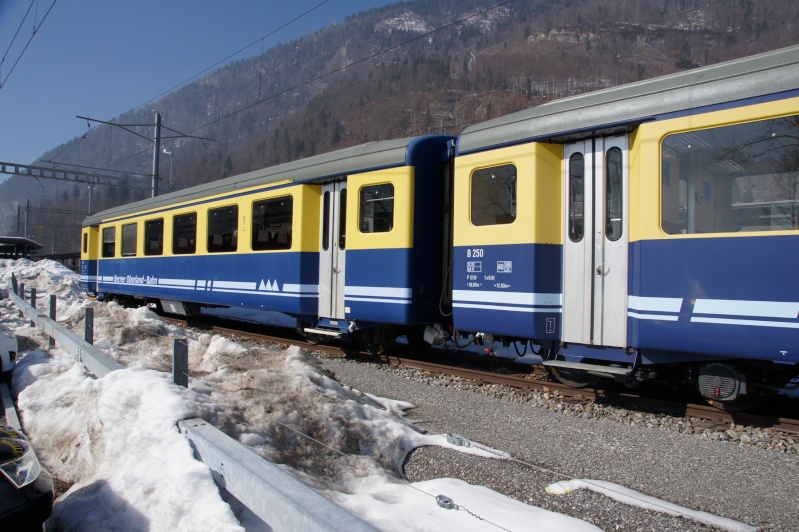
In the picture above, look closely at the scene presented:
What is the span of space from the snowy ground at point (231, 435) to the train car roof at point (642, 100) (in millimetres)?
3549

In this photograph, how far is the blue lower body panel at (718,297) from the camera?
4930 millimetres

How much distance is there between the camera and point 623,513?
3605mm

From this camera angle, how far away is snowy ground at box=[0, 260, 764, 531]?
9.78ft

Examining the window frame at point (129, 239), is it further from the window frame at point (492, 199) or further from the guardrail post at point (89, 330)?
the window frame at point (492, 199)

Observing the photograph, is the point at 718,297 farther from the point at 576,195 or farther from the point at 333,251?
the point at 333,251

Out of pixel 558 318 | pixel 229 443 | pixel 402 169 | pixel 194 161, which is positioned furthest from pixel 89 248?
pixel 194 161

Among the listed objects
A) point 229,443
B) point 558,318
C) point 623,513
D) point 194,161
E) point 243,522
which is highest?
point 194,161

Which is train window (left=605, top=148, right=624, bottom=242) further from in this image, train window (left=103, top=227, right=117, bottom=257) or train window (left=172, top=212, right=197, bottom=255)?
train window (left=103, top=227, right=117, bottom=257)

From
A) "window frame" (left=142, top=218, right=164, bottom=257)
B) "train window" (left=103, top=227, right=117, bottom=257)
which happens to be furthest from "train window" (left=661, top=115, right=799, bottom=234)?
"train window" (left=103, top=227, right=117, bottom=257)

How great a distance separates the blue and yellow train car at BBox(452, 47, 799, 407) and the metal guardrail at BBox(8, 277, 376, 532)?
4341 mm

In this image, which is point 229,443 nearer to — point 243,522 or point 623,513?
point 243,522

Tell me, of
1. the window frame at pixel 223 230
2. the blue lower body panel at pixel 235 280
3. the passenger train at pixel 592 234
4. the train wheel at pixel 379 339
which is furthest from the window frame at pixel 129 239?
the train wheel at pixel 379 339

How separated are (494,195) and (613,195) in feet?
4.84

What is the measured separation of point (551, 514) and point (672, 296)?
9.77ft
